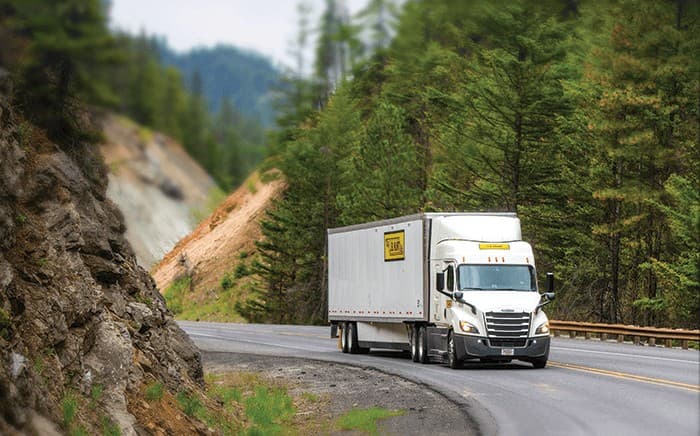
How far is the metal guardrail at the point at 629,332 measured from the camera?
3115 cm

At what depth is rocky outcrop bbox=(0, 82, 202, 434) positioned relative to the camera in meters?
11.6

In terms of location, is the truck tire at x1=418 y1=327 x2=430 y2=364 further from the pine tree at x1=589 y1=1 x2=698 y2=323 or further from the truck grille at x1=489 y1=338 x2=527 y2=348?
the pine tree at x1=589 y1=1 x2=698 y2=323

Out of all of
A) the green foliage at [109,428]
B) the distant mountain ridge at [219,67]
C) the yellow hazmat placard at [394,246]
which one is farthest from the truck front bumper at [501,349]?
the distant mountain ridge at [219,67]

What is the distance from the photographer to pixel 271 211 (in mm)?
69250

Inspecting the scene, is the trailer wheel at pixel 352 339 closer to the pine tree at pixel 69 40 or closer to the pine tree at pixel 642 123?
the pine tree at pixel 642 123

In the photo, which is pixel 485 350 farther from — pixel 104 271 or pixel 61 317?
pixel 61 317

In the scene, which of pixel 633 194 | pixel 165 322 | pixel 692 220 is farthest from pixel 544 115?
pixel 165 322

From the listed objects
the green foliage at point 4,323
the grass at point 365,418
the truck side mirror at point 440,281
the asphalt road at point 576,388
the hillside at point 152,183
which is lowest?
the grass at point 365,418

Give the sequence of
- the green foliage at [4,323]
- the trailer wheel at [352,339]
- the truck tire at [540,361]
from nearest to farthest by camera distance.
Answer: the green foliage at [4,323] < the truck tire at [540,361] < the trailer wheel at [352,339]

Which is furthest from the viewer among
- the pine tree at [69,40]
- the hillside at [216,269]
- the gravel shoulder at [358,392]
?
the hillside at [216,269]

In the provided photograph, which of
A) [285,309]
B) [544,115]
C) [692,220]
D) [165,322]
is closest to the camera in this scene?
[165,322]

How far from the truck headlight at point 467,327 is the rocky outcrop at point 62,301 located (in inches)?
359

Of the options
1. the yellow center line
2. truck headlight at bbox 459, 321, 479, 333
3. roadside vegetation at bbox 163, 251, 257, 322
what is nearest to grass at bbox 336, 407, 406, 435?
the yellow center line

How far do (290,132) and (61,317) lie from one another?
16.4m
